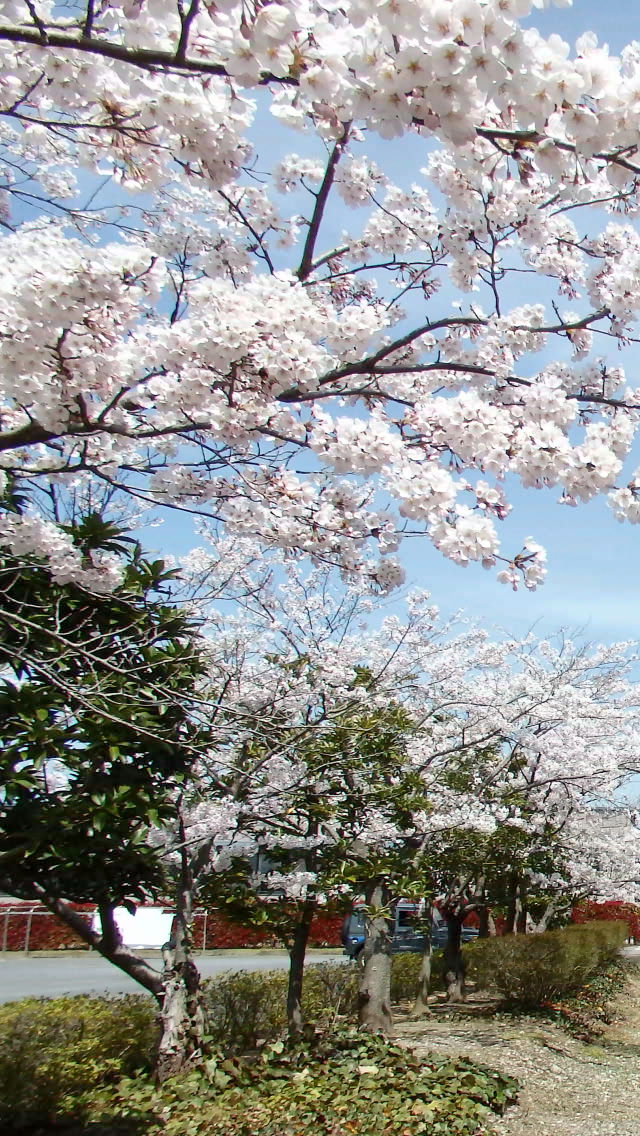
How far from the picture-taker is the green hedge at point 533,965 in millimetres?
10062

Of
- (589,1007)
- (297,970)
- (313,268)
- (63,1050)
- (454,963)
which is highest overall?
(313,268)

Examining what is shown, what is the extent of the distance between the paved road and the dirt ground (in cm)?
363

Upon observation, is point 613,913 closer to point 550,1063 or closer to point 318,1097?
point 550,1063

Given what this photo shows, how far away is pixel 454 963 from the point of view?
11.8 m

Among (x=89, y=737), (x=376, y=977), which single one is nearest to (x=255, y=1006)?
(x=376, y=977)

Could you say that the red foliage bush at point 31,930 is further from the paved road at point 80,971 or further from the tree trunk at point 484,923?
the tree trunk at point 484,923

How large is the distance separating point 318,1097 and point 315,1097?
0.02 metres

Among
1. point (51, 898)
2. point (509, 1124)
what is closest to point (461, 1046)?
point (509, 1124)

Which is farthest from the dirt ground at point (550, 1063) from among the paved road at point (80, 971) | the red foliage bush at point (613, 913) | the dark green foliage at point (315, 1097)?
the red foliage bush at point (613, 913)

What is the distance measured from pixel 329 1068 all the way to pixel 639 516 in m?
4.70

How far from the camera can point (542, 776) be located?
10.4 metres

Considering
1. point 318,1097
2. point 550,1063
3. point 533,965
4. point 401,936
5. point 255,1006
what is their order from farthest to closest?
point 401,936, point 533,965, point 550,1063, point 255,1006, point 318,1097

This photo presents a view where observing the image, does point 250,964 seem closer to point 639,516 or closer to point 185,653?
point 185,653

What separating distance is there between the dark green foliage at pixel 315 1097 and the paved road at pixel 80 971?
13.8 ft
